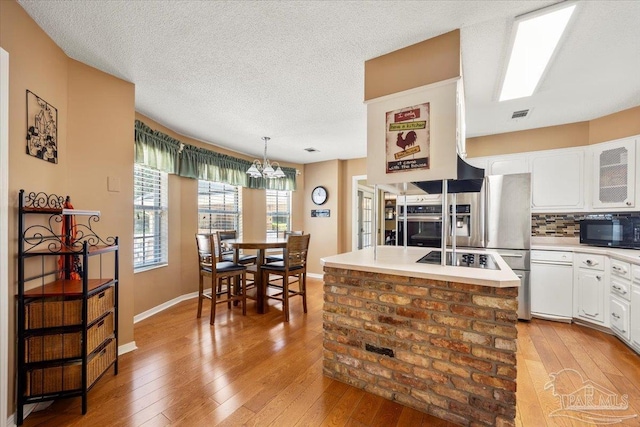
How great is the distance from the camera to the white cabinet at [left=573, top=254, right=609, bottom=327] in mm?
2816

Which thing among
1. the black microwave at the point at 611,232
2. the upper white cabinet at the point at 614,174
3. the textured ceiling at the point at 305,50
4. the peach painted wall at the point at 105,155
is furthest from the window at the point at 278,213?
the upper white cabinet at the point at 614,174

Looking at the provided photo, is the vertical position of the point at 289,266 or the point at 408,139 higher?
the point at 408,139

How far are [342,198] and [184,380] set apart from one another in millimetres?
4092

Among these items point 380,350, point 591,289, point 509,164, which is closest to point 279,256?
point 380,350

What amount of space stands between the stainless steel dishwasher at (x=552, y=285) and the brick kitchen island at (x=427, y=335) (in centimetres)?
202

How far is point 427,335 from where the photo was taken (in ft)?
5.30

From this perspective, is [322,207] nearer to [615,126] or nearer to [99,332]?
[99,332]

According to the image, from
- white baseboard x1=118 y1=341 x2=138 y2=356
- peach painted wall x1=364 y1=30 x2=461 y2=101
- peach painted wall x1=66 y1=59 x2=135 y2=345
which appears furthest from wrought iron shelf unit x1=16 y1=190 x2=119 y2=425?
peach painted wall x1=364 y1=30 x2=461 y2=101

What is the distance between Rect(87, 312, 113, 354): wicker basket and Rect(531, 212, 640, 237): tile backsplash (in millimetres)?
4833

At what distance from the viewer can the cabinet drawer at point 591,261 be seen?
284 cm

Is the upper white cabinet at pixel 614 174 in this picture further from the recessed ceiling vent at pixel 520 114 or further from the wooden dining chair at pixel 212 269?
the wooden dining chair at pixel 212 269

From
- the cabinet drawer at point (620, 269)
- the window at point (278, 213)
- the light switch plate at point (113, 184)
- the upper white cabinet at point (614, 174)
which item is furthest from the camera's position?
the window at point (278, 213)

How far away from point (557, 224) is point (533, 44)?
2.76m

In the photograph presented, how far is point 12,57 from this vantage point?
152 centimetres
